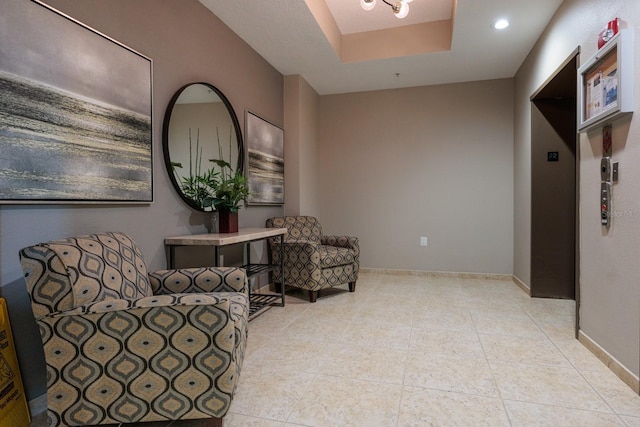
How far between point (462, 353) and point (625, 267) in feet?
3.18

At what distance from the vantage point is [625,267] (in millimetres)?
1788

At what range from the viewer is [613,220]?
1.90 metres

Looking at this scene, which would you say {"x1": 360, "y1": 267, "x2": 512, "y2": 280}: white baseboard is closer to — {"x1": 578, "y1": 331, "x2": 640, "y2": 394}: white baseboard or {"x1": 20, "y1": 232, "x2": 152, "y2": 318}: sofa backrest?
{"x1": 578, "y1": 331, "x2": 640, "y2": 394}: white baseboard

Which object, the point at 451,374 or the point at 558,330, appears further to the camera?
the point at 558,330

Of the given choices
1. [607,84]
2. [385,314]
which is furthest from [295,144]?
[607,84]

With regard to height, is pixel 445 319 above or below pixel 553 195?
below

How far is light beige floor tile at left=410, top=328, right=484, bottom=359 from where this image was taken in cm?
214

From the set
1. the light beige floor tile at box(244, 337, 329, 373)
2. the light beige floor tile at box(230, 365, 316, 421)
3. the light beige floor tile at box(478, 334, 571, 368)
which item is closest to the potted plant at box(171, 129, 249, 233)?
the light beige floor tile at box(244, 337, 329, 373)

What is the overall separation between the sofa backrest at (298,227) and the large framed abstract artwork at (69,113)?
1.70m

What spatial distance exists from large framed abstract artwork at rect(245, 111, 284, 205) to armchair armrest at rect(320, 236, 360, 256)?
2.30 ft

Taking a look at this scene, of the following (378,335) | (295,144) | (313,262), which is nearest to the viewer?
(378,335)

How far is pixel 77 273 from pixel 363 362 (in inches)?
59.0

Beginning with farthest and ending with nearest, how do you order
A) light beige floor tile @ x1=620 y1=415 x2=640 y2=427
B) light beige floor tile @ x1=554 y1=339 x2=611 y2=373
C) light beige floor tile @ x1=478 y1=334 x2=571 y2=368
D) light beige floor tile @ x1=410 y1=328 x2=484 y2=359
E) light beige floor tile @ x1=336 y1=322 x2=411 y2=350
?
light beige floor tile @ x1=336 y1=322 x2=411 y2=350 → light beige floor tile @ x1=410 y1=328 x2=484 y2=359 → light beige floor tile @ x1=478 y1=334 x2=571 y2=368 → light beige floor tile @ x1=554 y1=339 x2=611 y2=373 → light beige floor tile @ x1=620 y1=415 x2=640 y2=427

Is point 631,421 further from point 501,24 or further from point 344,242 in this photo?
point 501,24
